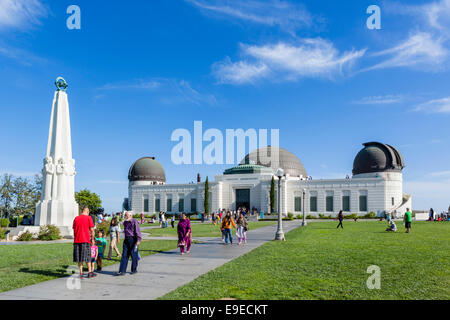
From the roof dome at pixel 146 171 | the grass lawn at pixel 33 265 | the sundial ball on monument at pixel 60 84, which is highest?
the sundial ball on monument at pixel 60 84

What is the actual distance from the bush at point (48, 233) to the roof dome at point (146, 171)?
55.5m

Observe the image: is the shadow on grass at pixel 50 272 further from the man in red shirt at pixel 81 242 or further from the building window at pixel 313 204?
the building window at pixel 313 204

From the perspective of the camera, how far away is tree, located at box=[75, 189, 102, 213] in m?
70.9

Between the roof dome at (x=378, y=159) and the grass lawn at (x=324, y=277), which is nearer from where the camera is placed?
the grass lawn at (x=324, y=277)

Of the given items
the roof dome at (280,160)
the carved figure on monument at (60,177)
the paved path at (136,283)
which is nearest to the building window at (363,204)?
the roof dome at (280,160)

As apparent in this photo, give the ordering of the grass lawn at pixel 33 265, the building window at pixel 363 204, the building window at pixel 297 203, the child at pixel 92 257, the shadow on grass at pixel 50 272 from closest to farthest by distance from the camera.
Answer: the grass lawn at pixel 33 265 → the child at pixel 92 257 → the shadow on grass at pixel 50 272 → the building window at pixel 363 204 → the building window at pixel 297 203

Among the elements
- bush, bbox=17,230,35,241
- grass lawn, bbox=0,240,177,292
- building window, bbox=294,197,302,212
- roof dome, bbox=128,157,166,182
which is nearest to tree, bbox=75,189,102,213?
roof dome, bbox=128,157,166,182

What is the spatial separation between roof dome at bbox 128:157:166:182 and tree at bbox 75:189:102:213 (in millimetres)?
8026

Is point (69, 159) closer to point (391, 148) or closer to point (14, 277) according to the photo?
point (14, 277)

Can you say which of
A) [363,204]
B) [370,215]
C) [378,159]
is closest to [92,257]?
[370,215]

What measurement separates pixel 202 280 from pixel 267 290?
5.94 ft

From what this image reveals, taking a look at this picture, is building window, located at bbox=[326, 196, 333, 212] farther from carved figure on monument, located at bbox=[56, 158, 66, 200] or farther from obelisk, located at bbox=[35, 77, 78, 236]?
carved figure on monument, located at bbox=[56, 158, 66, 200]

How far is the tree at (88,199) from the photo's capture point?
70.9m

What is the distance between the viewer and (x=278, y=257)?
1228cm
